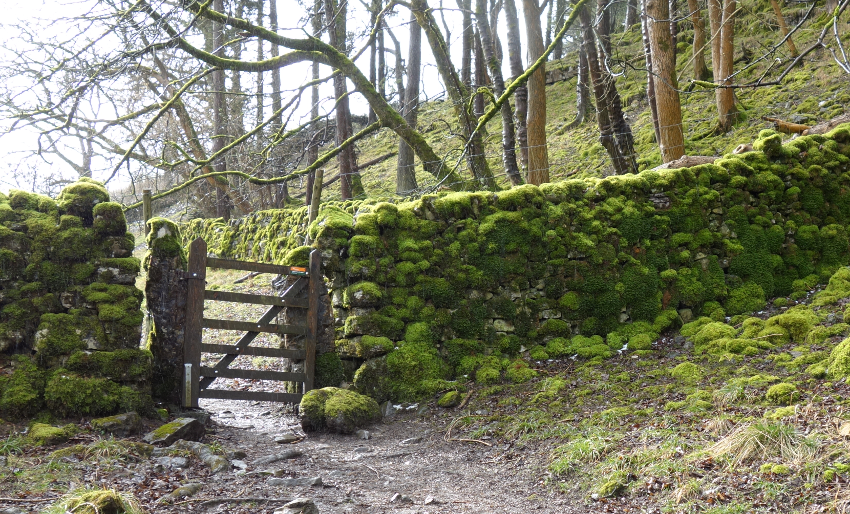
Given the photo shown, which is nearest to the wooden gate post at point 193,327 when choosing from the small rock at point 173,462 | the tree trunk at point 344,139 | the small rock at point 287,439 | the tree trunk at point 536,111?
the small rock at point 287,439

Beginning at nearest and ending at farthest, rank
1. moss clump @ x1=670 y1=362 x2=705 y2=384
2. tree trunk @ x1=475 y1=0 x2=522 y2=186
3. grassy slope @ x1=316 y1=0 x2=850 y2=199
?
moss clump @ x1=670 y1=362 x2=705 y2=384, tree trunk @ x1=475 y1=0 x2=522 y2=186, grassy slope @ x1=316 y1=0 x2=850 y2=199

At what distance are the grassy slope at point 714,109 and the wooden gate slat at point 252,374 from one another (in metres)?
4.47

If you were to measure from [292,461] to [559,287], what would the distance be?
13.9 ft

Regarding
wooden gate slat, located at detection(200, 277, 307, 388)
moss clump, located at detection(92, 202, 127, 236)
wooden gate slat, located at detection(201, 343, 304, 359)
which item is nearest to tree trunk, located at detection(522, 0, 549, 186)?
wooden gate slat, located at detection(200, 277, 307, 388)

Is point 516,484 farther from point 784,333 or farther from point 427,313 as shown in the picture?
point 784,333

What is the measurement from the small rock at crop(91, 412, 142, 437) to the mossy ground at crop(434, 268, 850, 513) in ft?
10.4

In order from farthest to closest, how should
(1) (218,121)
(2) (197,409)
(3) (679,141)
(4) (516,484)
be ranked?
1. (1) (218,121)
2. (3) (679,141)
3. (2) (197,409)
4. (4) (516,484)

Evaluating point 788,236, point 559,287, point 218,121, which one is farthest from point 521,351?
point 218,121

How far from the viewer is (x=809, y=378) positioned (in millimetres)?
5367

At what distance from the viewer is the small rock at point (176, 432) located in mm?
5465

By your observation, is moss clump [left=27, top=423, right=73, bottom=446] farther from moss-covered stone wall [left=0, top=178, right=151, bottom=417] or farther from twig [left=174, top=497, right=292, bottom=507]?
twig [left=174, top=497, right=292, bottom=507]

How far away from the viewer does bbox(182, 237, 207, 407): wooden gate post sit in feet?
21.7

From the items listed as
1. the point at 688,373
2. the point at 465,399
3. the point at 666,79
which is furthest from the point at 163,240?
the point at 666,79

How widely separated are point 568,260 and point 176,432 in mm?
5231
